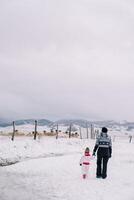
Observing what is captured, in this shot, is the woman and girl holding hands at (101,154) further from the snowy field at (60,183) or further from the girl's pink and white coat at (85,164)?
the snowy field at (60,183)

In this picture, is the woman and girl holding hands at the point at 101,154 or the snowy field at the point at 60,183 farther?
the woman and girl holding hands at the point at 101,154

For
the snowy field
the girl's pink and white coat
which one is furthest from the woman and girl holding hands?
the snowy field

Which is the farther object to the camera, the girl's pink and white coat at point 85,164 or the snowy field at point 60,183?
the girl's pink and white coat at point 85,164

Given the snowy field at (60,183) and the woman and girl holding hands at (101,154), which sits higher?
the woman and girl holding hands at (101,154)

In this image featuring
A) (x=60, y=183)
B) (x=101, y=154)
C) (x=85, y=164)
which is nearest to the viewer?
(x=60, y=183)

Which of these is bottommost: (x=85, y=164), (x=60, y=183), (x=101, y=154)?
(x=60, y=183)

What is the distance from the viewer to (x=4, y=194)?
1367 centimetres

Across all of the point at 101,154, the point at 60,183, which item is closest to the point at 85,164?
the point at 101,154

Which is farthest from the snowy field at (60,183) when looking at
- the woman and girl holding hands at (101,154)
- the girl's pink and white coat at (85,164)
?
the woman and girl holding hands at (101,154)

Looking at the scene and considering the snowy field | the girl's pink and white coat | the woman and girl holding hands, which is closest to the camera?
the snowy field

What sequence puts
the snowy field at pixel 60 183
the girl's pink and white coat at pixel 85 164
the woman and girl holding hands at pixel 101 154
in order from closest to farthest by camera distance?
the snowy field at pixel 60 183
the girl's pink and white coat at pixel 85 164
the woman and girl holding hands at pixel 101 154

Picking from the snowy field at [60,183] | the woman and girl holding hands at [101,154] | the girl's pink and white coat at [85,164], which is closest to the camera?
the snowy field at [60,183]

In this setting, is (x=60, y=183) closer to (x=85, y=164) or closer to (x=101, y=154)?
(x=85, y=164)

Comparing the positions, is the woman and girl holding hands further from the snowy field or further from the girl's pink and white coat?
the snowy field
